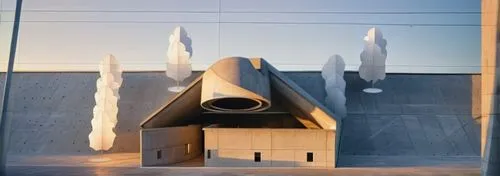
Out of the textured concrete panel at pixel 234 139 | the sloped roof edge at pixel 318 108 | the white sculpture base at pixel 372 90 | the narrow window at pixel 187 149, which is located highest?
the white sculpture base at pixel 372 90

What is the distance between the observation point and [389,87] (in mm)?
46000

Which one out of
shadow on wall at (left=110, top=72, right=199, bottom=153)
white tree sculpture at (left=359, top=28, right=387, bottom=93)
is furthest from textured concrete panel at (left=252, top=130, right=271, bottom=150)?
white tree sculpture at (left=359, top=28, right=387, bottom=93)

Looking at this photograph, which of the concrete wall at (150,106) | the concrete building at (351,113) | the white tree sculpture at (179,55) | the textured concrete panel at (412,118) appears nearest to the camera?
the textured concrete panel at (412,118)

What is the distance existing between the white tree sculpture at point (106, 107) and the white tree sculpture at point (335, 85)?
15834 mm

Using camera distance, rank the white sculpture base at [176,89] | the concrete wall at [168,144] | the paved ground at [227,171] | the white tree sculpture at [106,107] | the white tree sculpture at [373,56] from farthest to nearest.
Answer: the white sculpture base at [176,89]
the white tree sculpture at [373,56]
the white tree sculpture at [106,107]
the concrete wall at [168,144]
the paved ground at [227,171]

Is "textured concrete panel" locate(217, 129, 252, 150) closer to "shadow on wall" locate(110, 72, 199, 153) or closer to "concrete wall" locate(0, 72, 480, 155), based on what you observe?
"concrete wall" locate(0, 72, 480, 155)

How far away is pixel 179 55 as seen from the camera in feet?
136

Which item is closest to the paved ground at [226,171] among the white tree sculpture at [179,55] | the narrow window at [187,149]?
the narrow window at [187,149]

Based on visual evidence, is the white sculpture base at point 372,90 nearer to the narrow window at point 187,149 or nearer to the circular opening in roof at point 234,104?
the circular opening in roof at point 234,104

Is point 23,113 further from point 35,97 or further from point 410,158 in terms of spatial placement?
point 410,158

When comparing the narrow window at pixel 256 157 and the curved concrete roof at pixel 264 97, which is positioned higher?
the curved concrete roof at pixel 264 97

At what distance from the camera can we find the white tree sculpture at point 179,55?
133 ft

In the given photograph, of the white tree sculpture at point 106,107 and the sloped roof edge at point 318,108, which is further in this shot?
the white tree sculpture at point 106,107

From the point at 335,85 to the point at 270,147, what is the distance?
14421 millimetres
